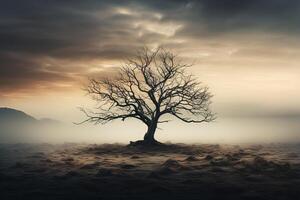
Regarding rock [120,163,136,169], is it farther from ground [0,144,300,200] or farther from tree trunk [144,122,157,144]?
tree trunk [144,122,157,144]

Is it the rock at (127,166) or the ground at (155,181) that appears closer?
the ground at (155,181)

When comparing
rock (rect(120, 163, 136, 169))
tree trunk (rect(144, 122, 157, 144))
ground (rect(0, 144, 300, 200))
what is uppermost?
tree trunk (rect(144, 122, 157, 144))

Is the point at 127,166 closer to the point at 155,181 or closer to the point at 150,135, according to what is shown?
the point at 155,181

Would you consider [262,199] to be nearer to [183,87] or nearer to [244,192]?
[244,192]

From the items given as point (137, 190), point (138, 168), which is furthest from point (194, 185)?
point (138, 168)

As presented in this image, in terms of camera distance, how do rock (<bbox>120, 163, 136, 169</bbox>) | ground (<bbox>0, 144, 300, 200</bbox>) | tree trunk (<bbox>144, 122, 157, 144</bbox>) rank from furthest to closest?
tree trunk (<bbox>144, 122, 157, 144</bbox>), rock (<bbox>120, 163, 136, 169</bbox>), ground (<bbox>0, 144, 300, 200</bbox>)

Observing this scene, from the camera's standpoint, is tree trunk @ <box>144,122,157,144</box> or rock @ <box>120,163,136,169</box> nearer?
rock @ <box>120,163,136,169</box>

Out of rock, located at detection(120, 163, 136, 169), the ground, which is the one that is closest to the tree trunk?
the ground

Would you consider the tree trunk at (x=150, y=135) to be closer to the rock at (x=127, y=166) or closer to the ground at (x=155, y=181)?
the ground at (x=155, y=181)

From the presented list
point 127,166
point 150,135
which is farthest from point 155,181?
point 150,135

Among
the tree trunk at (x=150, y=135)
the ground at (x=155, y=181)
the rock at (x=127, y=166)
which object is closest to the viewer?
the ground at (x=155, y=181)

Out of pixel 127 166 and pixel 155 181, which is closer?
pixel 155 181

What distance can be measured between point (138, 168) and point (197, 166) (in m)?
3.26

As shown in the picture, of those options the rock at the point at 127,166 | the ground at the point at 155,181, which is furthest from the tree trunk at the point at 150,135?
the rock at the point at 127,166
